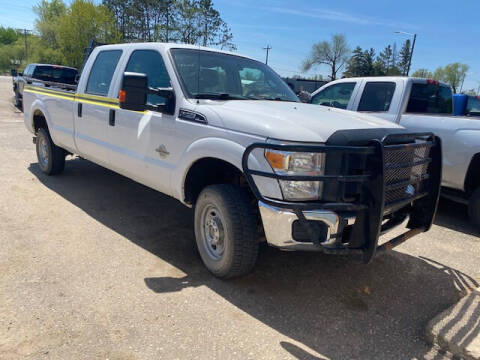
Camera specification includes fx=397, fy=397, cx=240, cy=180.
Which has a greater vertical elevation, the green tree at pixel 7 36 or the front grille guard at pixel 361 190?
the green tree at pixel 7 36

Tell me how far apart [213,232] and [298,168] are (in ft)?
3.61

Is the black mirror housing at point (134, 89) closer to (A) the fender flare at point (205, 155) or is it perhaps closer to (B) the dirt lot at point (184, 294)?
(A) the fender flare at point (205, 155)

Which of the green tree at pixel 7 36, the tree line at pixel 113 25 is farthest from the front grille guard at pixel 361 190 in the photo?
the green tree at pixel 7 36

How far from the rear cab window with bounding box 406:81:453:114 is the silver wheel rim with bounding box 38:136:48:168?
575 cm

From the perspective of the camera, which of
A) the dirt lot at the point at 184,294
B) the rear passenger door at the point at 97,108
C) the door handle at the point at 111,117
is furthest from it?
the rear passenger door at the point at 97,108

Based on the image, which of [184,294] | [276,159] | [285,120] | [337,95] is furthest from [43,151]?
[276,159]

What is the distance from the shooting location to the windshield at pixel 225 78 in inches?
152

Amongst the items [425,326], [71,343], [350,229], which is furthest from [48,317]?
[425,326]

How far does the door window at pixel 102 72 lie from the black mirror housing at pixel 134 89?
1.42 metres

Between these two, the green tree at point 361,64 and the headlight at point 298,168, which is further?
the green tree at point 361,64

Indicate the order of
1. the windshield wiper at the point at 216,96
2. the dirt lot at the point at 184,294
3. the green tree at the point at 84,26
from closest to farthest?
the dirt lot at the point at 184,294 < the windshield wiper at the point at 216,96 < the green tree at the point at 84,26

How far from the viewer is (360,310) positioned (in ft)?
10.5

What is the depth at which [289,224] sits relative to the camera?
2.81 meters

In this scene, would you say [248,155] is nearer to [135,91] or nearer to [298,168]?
[298,168]
